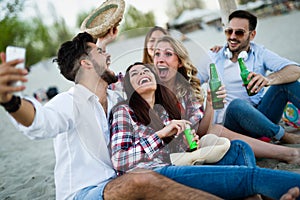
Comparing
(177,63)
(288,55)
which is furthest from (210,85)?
(288,55)

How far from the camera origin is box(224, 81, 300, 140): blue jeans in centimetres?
219

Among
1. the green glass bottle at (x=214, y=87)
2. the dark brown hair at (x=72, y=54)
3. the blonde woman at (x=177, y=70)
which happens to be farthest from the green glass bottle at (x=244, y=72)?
the dark brown hair at (x=72, y=54)

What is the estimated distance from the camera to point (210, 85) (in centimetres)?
183

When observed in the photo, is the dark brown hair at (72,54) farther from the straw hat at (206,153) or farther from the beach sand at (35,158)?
the straw hat at (206,153)

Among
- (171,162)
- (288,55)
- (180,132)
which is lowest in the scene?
(288,55)

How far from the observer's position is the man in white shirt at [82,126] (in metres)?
1.22

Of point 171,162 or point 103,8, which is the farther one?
point 103,8

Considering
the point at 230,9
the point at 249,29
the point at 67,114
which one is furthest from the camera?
the point at 230,9

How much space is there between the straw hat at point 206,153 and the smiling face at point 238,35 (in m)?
1.01

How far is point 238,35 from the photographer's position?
8.01ft

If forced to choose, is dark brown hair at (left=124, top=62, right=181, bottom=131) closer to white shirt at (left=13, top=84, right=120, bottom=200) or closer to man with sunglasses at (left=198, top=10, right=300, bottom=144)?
white shirt at (left=13, top=84, right=120, bottom=200)

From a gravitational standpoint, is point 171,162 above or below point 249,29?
below

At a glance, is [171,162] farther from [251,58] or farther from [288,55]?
[288,55]

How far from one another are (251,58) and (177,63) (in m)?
1.14
